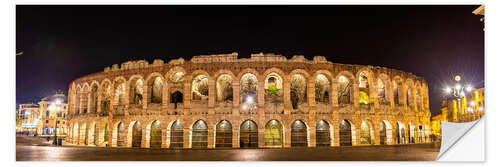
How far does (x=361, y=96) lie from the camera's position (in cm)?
3328

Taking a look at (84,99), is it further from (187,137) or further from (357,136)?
(357,136)

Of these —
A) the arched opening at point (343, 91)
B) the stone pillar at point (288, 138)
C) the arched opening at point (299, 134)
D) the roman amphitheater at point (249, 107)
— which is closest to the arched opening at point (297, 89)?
the roman amphitheater at point (249, 107)

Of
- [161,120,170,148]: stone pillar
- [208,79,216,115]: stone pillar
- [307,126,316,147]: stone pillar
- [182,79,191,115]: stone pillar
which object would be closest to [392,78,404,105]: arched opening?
[307,126,316,147]: stone pillar

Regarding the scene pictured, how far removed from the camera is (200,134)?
26.5 m

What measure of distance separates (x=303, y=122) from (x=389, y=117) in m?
8.63

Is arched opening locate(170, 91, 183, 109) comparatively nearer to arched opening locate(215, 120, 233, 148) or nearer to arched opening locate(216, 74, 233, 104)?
arched opening locate(216, 74, 233, 104)

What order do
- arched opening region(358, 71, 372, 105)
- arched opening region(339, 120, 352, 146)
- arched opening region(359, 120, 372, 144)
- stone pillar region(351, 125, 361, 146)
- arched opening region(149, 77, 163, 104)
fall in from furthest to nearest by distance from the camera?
arched opening region(358, 71, 372, 105)
arched opening region(149, 77, 163, 104)
arched opening region(359, 120, 372, 144)
arched opening region(339, 120, 352, 146)
stone pillar region(351, 125, 361, 146)

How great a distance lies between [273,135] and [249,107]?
308cm

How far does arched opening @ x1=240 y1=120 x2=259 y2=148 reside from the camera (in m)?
25.8

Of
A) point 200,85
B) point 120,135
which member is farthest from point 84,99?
point 200,85

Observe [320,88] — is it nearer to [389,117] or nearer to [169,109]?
[389,117]

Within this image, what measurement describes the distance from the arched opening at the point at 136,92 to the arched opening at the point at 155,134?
2.45 metres

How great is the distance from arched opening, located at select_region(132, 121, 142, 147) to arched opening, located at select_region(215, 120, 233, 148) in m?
7.46
